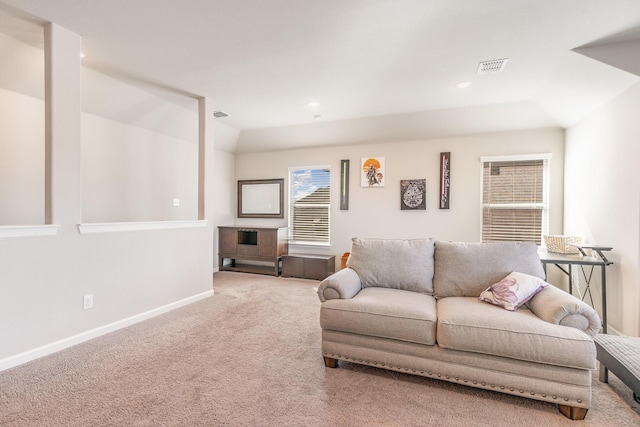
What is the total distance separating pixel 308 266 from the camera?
5.31m

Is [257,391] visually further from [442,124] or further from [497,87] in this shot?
[442,124]

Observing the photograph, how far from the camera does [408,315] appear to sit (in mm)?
2037

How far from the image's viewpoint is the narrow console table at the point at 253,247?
5.53 meters

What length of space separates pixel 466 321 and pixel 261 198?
488cm

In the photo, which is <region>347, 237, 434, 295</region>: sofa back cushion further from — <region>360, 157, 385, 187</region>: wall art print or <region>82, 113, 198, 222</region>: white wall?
<region>82, 113, 198, 222</region>: white wall

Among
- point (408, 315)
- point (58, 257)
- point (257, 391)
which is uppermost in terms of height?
point (58, 257)

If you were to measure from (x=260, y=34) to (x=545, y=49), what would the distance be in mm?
2606

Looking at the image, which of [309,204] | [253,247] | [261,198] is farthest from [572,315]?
[261,198]

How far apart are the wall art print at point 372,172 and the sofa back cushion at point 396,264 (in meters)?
2.59

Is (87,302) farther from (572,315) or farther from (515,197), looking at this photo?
(515,197)

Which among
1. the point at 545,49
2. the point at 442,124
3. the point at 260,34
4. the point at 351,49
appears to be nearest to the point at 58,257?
the point at 260,34

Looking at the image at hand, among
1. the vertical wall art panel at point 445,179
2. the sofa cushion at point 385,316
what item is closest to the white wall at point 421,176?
the vertical wall art panel at point 445,179

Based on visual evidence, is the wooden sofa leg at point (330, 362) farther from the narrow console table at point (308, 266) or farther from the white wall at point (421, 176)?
the white wall at point (421, 176)

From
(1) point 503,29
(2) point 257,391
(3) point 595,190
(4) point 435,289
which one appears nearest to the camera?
(2) point 257,391
